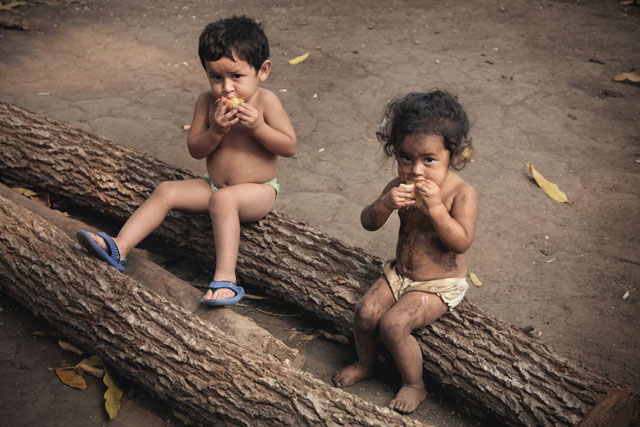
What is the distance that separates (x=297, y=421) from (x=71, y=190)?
2078 mm

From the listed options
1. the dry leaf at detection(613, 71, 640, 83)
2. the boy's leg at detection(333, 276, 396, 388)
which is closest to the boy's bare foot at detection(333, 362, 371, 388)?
the boy's leg at detection(333, 276, 396, 388)

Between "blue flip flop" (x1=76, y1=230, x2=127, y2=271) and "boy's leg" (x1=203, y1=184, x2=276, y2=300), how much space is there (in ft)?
1.45

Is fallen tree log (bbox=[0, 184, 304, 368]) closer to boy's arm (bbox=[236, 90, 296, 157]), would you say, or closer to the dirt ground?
the dirt ground

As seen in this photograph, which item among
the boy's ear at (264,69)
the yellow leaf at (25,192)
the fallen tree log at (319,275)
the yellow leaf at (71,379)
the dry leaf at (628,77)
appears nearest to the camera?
the fallen tree log at (319,275)

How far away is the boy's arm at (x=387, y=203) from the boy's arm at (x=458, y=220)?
0.09m

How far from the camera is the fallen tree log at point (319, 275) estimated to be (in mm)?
2246

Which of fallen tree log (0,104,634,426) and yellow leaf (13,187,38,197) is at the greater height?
fallen tree log (0,104,634,426)

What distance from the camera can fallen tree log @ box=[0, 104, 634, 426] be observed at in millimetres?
2246

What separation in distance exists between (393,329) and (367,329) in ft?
0.53

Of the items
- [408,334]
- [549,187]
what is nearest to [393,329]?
[408,334]

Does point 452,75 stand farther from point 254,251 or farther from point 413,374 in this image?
point 413,374

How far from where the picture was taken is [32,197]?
3623 millimetres

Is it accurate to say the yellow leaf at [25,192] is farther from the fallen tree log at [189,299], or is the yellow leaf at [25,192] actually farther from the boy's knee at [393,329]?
the boy's knee at [393,329]

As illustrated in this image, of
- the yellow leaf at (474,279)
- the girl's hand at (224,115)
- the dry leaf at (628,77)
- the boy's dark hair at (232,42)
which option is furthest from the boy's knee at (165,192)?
the dry leaf at (628,77)
